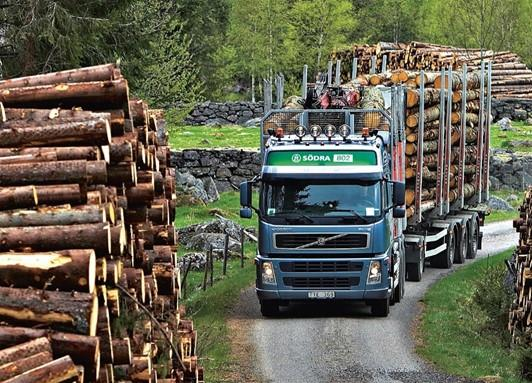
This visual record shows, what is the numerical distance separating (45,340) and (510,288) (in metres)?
14.4

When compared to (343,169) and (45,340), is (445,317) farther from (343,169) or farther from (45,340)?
(45,340)

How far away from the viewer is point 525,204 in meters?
22.2

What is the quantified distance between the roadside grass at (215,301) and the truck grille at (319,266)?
138 cm

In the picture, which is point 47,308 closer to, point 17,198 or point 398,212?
point 17,198

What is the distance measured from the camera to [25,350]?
7.69 meters

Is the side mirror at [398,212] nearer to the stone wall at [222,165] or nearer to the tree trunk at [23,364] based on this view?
the tree trunk at [23,364]

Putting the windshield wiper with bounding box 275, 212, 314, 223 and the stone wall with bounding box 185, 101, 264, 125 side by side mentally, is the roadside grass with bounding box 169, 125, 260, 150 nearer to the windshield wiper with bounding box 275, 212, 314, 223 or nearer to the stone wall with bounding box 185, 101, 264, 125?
the stone wall with bounding box 185, 101, 264, 125

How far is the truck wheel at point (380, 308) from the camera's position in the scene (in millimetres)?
21344

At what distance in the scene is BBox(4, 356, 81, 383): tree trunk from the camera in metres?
7.37

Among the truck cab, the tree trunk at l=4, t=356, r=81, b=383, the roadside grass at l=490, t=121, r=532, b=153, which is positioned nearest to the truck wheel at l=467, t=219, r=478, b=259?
the truck cab

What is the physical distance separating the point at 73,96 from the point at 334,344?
9.84 m

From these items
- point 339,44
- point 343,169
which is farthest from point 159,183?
point 339,44

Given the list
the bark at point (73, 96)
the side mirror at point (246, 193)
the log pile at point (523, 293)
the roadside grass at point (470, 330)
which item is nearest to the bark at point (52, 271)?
the bark at point (73, 96)

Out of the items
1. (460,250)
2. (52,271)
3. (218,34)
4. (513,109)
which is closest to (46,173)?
(52,271)
